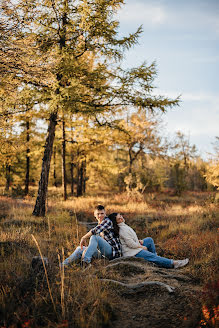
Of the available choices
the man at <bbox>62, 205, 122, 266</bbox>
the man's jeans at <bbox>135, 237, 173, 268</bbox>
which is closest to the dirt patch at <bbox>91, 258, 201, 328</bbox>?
the man's jeans at <bbox>135, 237, 173, 268</bbox>

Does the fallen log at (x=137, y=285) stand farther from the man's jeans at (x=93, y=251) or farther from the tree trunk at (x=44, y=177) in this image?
the tree trunk at (x=44, y=177)

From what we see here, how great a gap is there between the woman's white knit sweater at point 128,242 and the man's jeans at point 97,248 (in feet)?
1.04

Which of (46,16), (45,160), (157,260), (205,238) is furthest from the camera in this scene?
(45,160)

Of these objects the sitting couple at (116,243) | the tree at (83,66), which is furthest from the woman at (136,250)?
the tree at (83,66)

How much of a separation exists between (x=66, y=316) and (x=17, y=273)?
1.25 m

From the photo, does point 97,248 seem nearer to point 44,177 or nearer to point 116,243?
point 116,243

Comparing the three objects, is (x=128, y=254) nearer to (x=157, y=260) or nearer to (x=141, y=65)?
(x=157, y=260)

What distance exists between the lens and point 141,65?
8.36 meters

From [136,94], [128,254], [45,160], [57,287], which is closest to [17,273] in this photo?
[57,287]

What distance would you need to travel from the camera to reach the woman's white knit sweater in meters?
4.59

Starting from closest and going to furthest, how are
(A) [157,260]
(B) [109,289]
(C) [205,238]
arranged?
(B) [109,289] < (A) [157,260] < (C) [205,238]

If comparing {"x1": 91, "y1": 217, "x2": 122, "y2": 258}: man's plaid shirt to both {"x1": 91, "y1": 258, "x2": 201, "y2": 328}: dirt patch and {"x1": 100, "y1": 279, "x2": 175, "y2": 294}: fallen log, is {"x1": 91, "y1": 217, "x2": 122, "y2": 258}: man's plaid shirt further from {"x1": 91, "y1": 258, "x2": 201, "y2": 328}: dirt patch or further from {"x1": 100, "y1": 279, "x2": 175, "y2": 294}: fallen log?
{"x1": 100, "y1": 279, "x2": 175, "y2": 294}: fallen log

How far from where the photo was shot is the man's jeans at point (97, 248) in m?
4.23

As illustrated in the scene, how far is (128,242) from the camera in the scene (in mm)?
4605
